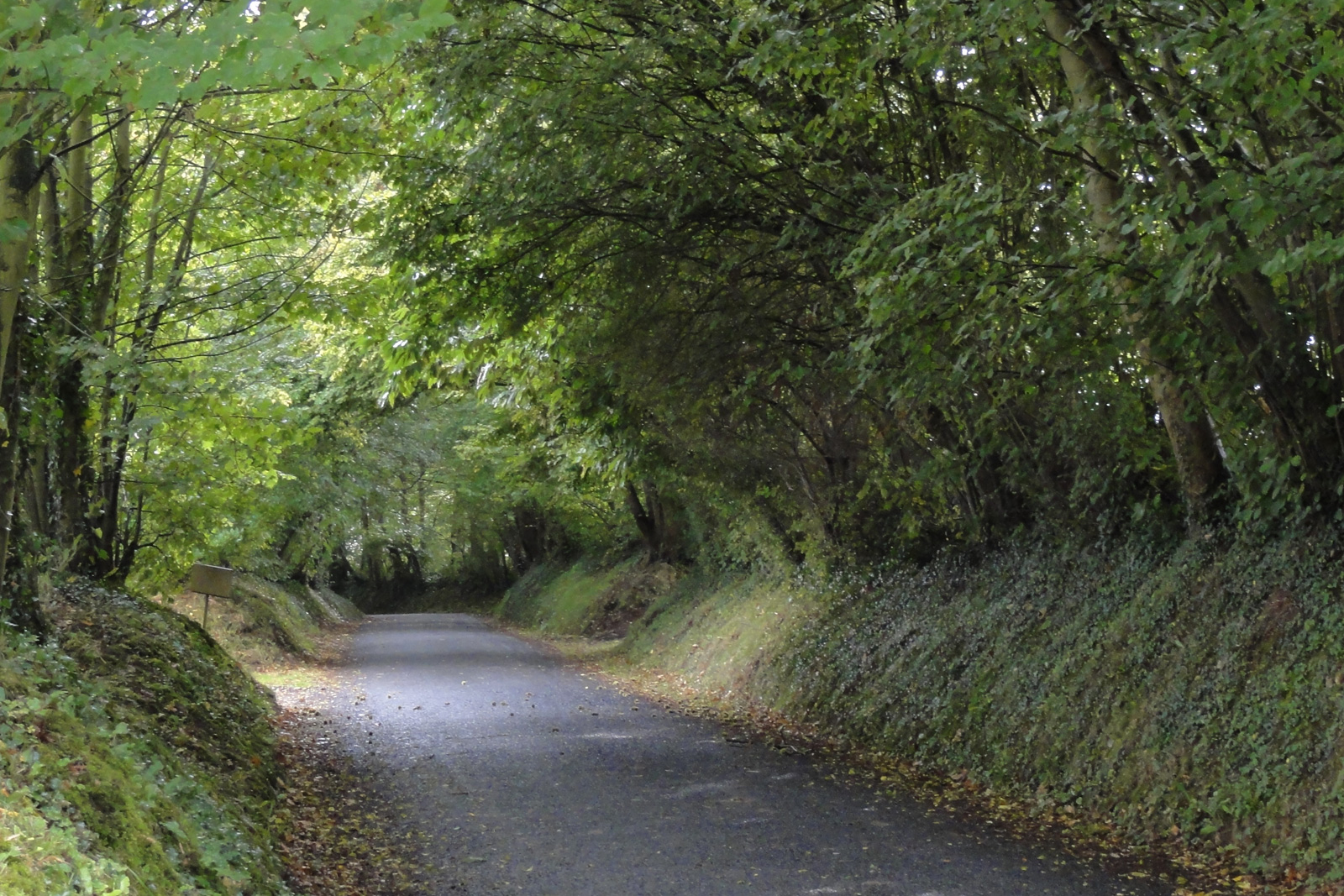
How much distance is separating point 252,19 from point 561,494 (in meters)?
23.6

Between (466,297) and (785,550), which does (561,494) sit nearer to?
(785,550)

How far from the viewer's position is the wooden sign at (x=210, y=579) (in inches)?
576

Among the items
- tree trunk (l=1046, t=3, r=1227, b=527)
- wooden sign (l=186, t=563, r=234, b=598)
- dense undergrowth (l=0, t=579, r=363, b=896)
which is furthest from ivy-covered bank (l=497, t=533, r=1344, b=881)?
wooden sign (l=186, t=563, r=234, b=598)

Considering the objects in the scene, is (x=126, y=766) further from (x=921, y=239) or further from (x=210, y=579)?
(x=210, y=579)

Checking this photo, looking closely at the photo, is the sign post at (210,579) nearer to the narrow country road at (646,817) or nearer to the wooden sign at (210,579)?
the wooden sign at (210,579)

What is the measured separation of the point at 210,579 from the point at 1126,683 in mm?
11239

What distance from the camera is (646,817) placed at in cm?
864

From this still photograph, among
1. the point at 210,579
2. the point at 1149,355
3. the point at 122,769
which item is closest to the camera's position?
the point at 122,769

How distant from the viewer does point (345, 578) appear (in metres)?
61.2

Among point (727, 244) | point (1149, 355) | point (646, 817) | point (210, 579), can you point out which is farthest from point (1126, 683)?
point (210, 579)

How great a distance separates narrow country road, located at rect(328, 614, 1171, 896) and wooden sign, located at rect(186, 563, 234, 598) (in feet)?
7.66

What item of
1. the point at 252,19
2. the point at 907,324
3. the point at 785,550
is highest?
the point at 252,19

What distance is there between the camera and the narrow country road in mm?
6926

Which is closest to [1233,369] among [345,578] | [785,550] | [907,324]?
[907,324]
